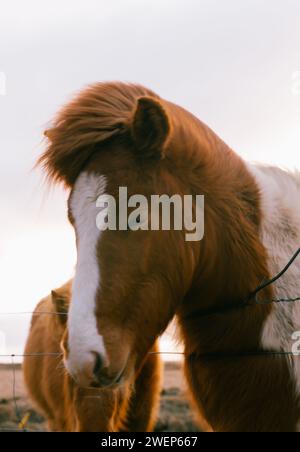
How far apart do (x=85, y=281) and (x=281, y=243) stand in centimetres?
125

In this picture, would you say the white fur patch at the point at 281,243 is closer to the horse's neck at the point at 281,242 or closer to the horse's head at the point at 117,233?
the horse's neck at the point at 281,242

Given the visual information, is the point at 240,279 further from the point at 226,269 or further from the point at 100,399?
the point at 100,399

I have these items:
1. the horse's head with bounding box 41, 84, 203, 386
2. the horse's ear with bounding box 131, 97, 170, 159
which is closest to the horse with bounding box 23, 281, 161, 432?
the horse's head with bounding box 41, 84, 203, 386

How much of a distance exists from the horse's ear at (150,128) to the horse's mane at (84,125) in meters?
0.11

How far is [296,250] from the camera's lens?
12.8ft

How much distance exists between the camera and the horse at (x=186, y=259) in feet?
10.9

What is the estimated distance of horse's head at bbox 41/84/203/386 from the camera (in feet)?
10.5

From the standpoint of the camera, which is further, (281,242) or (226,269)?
(281,242)

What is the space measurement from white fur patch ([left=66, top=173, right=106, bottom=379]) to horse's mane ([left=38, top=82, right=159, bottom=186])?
0.17 meters

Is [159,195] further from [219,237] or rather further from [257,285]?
[257,285]

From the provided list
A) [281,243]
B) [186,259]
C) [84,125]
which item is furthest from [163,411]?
[84,125]

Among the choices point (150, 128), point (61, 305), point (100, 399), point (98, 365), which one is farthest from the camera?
point (61, 305)

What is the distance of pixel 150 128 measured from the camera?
11.4 ft

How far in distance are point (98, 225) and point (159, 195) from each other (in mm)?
365
